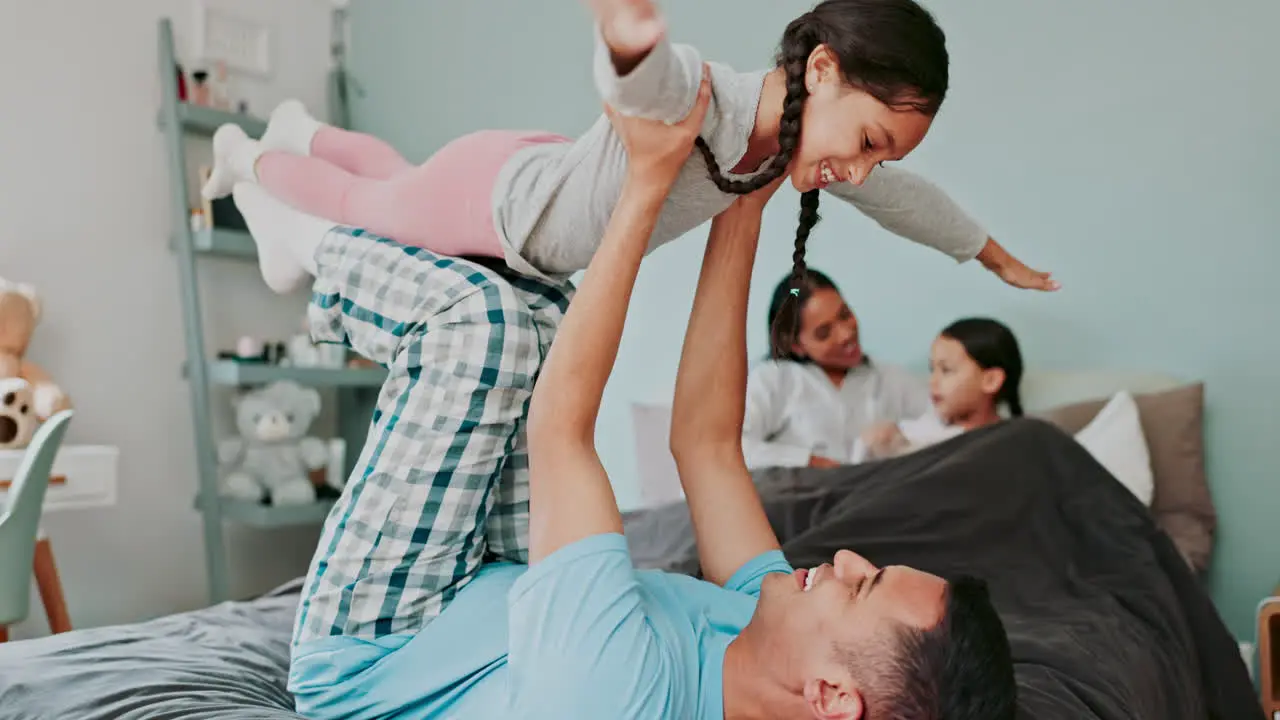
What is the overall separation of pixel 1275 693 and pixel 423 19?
125 inches

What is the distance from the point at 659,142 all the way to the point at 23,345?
7.83 ft

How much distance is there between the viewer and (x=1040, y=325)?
2.61 meters

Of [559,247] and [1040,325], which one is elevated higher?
[559,247]

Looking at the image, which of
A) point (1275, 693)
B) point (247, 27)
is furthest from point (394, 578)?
point (247, 27)

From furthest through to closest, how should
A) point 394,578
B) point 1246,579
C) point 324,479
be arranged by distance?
1. point 324,479
2. point 1246,579
3. point 394,578

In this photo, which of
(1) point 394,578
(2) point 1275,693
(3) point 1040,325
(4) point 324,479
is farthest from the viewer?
(4) point 324,479

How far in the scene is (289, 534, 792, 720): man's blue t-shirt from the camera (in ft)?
3.06

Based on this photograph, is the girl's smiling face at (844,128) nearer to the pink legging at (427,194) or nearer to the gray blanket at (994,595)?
the pink legging at (427,194)

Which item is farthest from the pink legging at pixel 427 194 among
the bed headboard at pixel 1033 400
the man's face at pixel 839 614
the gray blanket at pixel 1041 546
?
the bed headboard at pixel 1033 400

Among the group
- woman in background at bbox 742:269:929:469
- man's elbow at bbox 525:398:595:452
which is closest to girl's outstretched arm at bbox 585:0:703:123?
man's elbow at bbox 525:398:595:452

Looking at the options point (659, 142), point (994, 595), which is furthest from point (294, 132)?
point (994, 595)

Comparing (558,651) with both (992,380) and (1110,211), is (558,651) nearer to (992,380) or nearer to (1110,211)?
(992,380)

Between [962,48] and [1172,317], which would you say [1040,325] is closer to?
[1172,317]

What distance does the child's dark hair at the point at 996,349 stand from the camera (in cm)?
242
